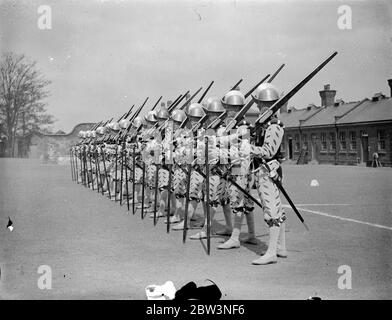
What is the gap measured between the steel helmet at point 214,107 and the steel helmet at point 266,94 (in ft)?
7.02

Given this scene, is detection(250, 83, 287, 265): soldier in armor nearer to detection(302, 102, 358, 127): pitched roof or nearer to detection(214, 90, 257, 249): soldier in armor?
detection(214, 90, 257, 249): soldier in armor

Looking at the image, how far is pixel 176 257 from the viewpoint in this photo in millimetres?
8125

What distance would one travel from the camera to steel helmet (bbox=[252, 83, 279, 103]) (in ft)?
25.0

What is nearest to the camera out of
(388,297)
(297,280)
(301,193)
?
(388,297)

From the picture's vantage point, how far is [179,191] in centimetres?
1144

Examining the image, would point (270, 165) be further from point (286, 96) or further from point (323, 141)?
point (323, 141)

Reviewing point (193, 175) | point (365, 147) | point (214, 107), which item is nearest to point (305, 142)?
point (365, 147)

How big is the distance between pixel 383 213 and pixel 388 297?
24.7 ft

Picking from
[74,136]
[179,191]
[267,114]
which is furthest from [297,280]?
A: [74,136]

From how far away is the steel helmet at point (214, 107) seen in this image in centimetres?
988

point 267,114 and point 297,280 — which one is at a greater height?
point 267,114

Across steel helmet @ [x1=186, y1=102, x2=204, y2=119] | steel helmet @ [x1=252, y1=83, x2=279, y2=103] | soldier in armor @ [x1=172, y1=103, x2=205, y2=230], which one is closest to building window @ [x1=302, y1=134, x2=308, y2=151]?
soldier in armor @ [x1=172, y1=103, x2=205, y2=230]

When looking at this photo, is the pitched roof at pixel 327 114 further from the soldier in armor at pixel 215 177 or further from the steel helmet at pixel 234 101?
the steel helmet at pixel 234 101
